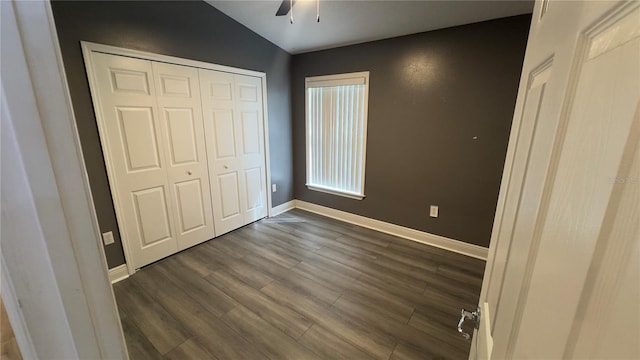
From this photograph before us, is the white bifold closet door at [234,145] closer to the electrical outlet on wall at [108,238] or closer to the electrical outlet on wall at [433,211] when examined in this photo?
the electrical outlet on wall at [108,238]

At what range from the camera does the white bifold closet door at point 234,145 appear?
2.83 m

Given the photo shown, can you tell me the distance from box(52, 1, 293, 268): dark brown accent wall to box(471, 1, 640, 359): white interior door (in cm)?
274

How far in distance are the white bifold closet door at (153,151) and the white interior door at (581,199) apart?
9.04 ft

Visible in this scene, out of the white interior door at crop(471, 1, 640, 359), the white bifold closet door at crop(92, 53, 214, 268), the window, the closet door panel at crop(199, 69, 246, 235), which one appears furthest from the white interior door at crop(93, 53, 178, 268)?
the white interior door at crop(471, 1, 640, 359)

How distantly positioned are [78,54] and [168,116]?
2.43 ft

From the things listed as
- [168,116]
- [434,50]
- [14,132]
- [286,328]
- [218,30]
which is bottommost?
[286,328]

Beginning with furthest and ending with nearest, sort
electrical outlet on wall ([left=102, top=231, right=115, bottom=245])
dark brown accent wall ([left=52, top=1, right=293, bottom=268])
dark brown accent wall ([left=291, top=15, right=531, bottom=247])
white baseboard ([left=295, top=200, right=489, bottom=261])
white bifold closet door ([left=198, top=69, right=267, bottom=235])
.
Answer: white bifold closet door ([left=198, top=69, right=267, bottom=235]) → white baseboard ([left=295, top=200, right=489, bottom=261]) → dark brown accent wall ([left=291, top=15, right=531, bottom=247]) → electrical outlet on wall ([left=102, top=231, right=115, bottom=245]) → dark brown accent wall ([left=52, top=1, right=293, bottom=268])

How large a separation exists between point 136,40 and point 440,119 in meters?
3.01

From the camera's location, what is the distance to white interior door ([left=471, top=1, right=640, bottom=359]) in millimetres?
218

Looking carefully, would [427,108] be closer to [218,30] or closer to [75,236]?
[218,30]

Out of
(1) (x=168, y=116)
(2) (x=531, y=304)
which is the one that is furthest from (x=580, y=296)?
(1) (x=168, y=116)

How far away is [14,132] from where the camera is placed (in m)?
0.35

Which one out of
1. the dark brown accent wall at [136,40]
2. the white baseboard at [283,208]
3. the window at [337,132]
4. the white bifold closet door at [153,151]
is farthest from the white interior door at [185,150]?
the window at [337,132]

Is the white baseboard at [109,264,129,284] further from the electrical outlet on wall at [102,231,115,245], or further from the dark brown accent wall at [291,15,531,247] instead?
the dark brown accent wall at [291,15,531,247]
